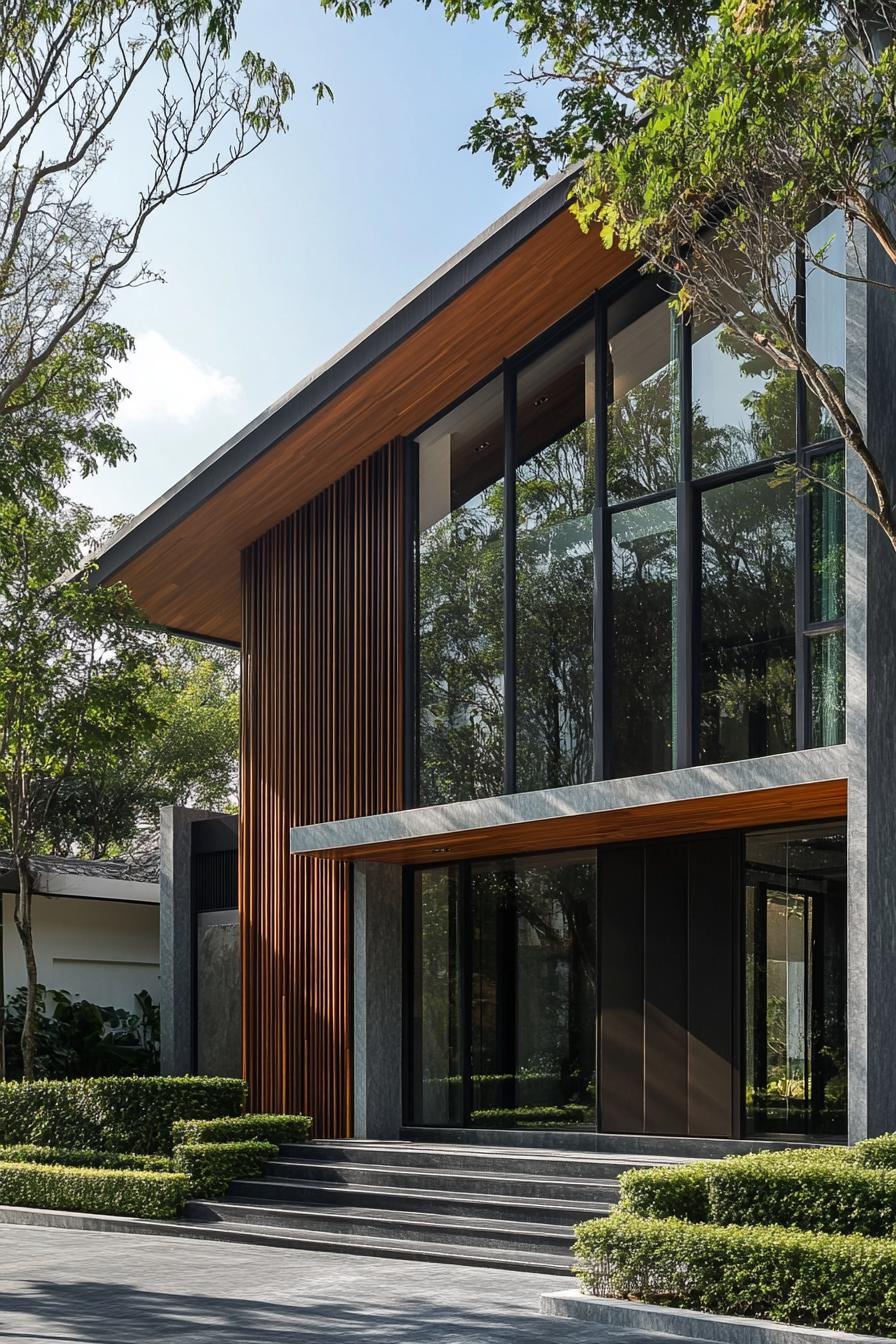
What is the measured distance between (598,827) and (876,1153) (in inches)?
182

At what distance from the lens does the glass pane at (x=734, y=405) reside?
11.8 metres

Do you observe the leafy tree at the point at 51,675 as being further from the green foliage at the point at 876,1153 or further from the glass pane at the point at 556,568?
the green foliage at the point at 876,1153

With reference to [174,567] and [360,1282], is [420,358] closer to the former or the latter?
[174,567]

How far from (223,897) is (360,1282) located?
837 cm

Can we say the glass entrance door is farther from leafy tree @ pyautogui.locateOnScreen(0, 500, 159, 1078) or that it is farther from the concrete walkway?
leafy tree @ pyautogui.locateOnScreen(0, 500, 159, 1078)

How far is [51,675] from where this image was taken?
15.5 m

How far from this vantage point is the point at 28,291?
42.8 ft

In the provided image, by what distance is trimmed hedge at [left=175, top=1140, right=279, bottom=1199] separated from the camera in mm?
12984

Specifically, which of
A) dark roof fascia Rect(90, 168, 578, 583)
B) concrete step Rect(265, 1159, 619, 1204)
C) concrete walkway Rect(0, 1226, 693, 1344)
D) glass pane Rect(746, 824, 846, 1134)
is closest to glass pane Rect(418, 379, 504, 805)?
dark roof fascia Rect(90, 168, 578, 583)

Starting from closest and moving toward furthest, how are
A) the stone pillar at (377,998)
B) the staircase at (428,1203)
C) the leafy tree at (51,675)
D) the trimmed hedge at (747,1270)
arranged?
the trimmed hedge at (747,1270) < the staircase at (428,1203) < the stone pillar at (377,998) < the leafy tree at (51,675)

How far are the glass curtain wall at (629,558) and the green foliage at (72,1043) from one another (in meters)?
8.54

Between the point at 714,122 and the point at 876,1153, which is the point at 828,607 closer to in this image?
the point at 876,1153

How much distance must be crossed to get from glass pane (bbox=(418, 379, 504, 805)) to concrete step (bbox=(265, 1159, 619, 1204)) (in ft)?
11.2

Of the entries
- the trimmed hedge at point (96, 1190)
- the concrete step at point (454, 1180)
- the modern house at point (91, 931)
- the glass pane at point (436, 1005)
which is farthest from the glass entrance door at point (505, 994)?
the modern house at point (91, 931)
